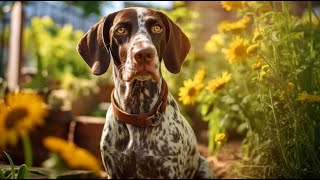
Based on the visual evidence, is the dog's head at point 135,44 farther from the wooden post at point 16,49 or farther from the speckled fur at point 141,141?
the wooden post at point 16,49

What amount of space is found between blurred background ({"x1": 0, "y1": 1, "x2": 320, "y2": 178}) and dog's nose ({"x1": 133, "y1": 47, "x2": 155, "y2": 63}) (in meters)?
0.46

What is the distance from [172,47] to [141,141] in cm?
46

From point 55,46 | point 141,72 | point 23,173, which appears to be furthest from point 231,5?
point 55,46

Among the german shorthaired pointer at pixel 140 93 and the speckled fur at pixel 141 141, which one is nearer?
the german shorthaired pointer at pixel 140 93

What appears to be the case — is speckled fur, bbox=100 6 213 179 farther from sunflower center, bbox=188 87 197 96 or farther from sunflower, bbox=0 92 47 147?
sunflower, bbox=0 92 47 147

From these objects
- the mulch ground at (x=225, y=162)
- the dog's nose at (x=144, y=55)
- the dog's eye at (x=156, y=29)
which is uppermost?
the dog's eye at (x=156, y=29)

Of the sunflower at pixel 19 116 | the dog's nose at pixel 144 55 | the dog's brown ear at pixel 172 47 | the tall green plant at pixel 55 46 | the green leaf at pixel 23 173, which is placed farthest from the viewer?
the tall green plant at pixel 55 46

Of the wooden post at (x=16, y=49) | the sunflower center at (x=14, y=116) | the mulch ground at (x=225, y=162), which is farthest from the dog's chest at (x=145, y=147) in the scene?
the wooden post at (x=16, y=49)

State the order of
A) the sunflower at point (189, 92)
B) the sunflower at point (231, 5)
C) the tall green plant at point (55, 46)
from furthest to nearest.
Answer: the tall green plant at point (55, 46) < the sunflower at point (231, 5) < the sunflower at point (189, 92)

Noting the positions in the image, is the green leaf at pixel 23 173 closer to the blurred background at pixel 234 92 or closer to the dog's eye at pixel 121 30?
the blurred background at pixel 234 92

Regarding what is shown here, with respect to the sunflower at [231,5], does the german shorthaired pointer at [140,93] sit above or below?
below

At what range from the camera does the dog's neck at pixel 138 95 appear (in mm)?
2166

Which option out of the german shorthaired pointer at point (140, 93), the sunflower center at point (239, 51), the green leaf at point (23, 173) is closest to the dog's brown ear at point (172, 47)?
the german shorthaired pointer at point (140, 93)

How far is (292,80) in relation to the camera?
2271mm
